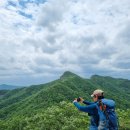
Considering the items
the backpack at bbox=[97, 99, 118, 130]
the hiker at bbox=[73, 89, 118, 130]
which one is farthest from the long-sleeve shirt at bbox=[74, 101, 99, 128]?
the backpack at bbox=[97, 99, 118, 130]

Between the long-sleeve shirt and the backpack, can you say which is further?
the long-sleeve shirt

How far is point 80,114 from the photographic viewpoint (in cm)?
5600

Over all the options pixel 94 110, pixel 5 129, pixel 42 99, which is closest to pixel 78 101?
pixel 94 110

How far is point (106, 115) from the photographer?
14078 millimetres

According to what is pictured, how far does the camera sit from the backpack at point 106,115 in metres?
14.0

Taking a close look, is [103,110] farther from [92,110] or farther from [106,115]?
[92,110]

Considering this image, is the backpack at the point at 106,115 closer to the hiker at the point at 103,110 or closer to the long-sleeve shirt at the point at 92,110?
the hiker at the point at 103,110

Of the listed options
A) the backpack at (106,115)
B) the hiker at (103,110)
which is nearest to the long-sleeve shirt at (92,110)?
the hiker at (103,110)

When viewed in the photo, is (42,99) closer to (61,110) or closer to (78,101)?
(61,110)

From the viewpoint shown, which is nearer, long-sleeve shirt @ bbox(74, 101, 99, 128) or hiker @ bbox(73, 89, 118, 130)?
hiker @ bbox(73, 89, 118, 130)

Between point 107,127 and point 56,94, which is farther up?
point 56,94

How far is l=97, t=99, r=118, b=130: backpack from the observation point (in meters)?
14.0

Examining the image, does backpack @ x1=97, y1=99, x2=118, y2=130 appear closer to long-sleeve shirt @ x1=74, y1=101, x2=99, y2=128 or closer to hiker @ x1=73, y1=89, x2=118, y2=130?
hiker @ x1=73, y1=89, x2=118, y2=130

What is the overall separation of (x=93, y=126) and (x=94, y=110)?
89 cm
